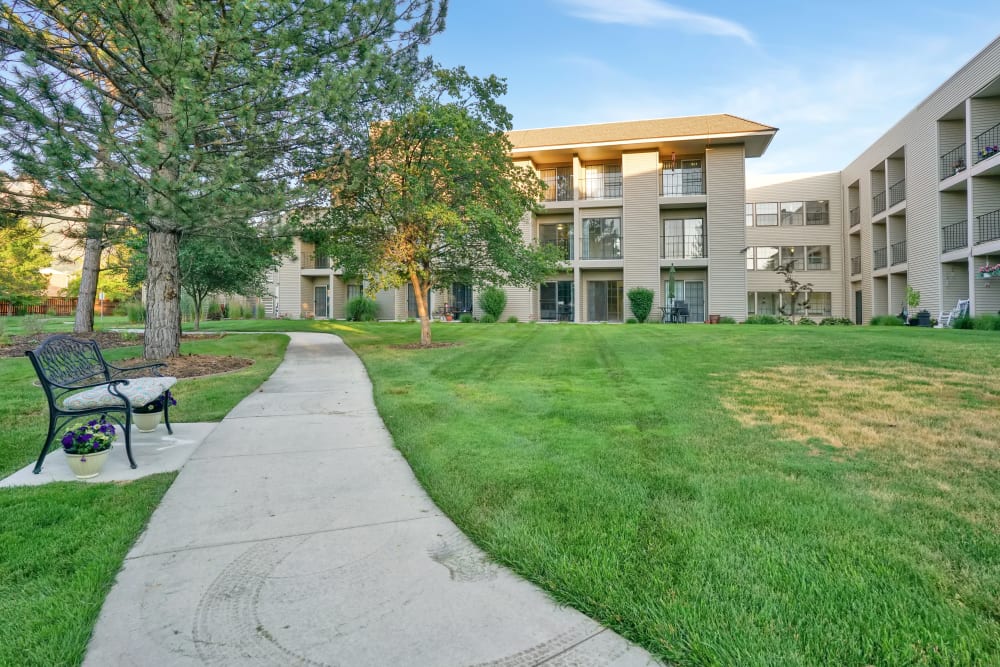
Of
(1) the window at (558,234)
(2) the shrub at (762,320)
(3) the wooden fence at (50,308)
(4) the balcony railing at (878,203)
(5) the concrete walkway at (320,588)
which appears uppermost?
(4) the balcony railing at (878,203)

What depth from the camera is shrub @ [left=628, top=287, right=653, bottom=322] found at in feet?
75.4

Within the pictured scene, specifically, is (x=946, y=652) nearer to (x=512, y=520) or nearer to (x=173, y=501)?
(x=512, y=520)

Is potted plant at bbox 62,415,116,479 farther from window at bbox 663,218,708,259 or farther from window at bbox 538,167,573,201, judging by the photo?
window at bbox 663,218,708,259

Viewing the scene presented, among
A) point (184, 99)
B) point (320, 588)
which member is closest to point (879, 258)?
→ point (184, 99)

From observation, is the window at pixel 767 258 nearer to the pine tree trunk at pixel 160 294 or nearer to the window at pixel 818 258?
the window at pixel 818 258

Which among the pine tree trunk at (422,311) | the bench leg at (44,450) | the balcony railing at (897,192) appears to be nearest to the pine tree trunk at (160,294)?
the pine tree trunk at (422,311)

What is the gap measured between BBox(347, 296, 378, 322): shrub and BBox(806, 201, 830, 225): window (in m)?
24.6

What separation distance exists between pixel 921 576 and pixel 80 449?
5.19 metres

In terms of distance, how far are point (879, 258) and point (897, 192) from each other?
10.4ft

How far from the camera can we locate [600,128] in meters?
25.4

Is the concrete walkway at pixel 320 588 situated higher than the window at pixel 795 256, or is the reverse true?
the window at pixel 795 256

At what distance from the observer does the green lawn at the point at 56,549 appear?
1933 mm

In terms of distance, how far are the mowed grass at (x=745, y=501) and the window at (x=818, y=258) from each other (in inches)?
914

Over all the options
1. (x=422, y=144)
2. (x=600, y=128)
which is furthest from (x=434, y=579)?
(x=600, y=128)
